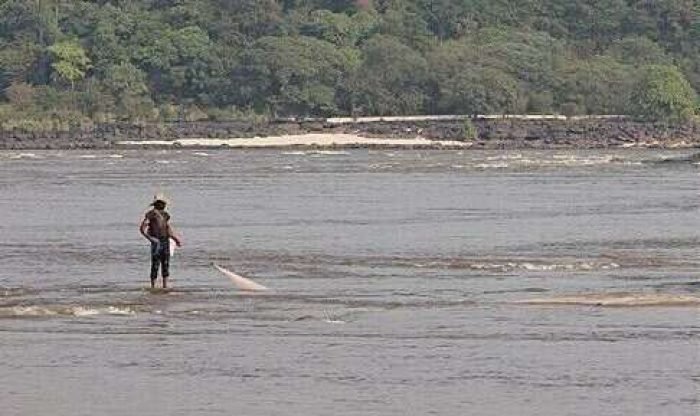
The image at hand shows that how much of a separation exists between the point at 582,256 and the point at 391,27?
11513cm

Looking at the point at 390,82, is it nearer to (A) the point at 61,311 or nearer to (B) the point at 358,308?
(B) the point at 358,308

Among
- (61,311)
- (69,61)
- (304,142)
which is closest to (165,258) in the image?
(61,311)

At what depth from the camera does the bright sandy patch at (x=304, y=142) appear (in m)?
113

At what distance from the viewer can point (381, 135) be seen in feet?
383

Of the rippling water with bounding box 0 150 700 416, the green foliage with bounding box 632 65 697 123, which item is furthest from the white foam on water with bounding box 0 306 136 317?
the green foliage with bounding box 632 65 697 123

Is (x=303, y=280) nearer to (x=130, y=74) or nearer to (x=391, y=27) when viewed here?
(x=130, y=74)

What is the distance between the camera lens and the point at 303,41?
143000mm

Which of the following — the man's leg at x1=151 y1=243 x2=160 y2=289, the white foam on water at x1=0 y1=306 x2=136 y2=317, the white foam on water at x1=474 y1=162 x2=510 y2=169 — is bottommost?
the white foam on water at x1=474 y1=162 x2=510 y2=169

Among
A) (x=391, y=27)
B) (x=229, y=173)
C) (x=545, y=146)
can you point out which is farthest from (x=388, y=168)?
(x=391, y=27)

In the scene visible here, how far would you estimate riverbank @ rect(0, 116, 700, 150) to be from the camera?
115 metres

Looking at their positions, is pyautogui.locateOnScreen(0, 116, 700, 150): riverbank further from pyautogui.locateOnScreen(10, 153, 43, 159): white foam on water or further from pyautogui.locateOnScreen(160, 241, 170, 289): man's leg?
pyautogui.locateOnScreen(160, 241, 170, 289): man's leg

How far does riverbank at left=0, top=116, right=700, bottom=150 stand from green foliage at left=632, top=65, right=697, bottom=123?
1.80 metres

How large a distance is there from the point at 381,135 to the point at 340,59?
957 inches

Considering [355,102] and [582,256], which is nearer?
[582,256]
